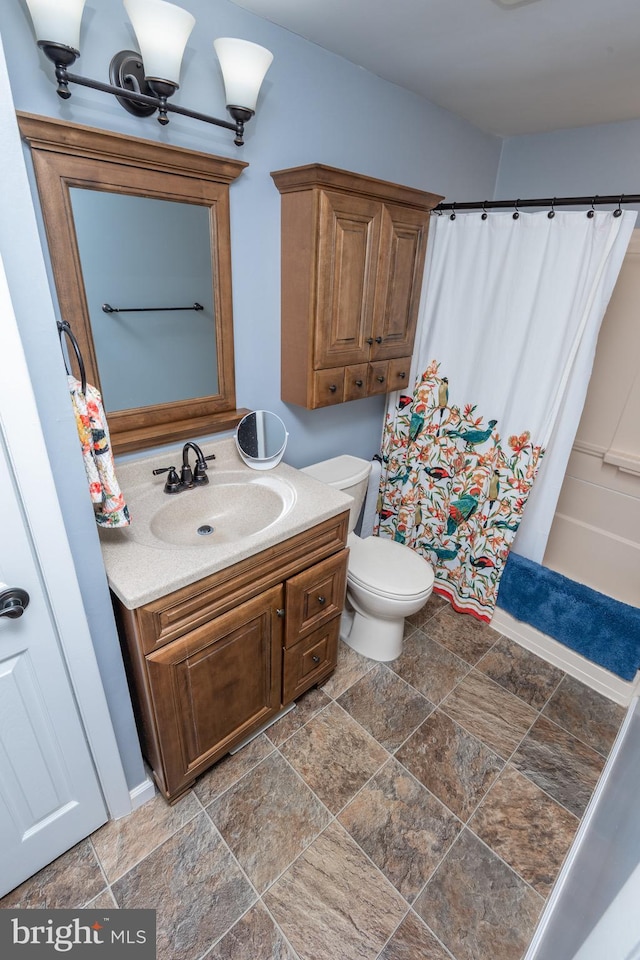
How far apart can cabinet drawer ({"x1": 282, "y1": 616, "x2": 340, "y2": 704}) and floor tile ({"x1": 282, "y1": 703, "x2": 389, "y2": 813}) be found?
0.14 m

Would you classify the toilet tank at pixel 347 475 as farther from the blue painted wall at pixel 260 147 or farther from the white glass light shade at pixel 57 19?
the white glass light shade at pixel 57 19

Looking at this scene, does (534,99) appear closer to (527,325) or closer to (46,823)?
(527,325)

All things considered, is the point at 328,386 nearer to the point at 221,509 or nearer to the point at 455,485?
the point at 221,509

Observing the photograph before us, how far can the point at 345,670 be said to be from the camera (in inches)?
75.2

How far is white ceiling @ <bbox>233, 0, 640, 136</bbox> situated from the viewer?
1.23 metres

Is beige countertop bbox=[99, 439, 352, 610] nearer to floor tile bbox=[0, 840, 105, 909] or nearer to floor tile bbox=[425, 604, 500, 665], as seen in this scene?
floor tile bbox=[0, 840, 105, 909]

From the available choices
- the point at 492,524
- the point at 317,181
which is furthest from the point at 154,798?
the point at 317,181

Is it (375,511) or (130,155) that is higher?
(130,155)

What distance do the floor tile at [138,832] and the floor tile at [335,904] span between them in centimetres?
34

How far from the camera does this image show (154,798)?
1.41 meters

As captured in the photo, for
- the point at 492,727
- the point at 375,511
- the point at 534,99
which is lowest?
the point at 492,727

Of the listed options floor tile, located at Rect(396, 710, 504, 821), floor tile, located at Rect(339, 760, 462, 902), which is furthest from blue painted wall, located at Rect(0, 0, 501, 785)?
floor tile, located at Rect(396, 710, 504, 821)

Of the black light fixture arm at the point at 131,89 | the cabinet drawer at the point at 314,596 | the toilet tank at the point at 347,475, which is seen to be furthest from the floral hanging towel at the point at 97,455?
the toilet tank at the point at 347,475

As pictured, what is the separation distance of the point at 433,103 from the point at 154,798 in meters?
2.84
